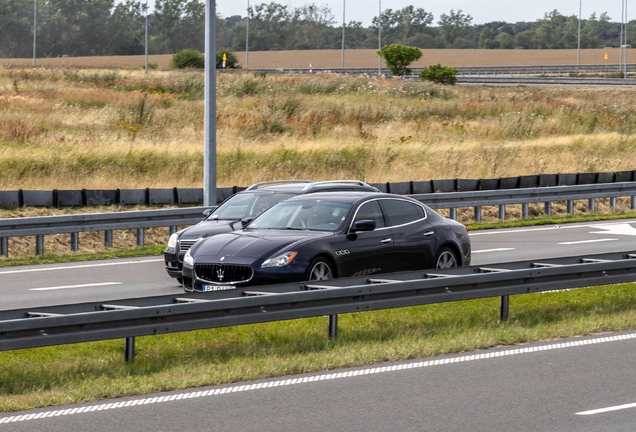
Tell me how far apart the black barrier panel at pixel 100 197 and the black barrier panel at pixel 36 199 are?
851 millimetres

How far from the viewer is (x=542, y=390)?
7.55 m

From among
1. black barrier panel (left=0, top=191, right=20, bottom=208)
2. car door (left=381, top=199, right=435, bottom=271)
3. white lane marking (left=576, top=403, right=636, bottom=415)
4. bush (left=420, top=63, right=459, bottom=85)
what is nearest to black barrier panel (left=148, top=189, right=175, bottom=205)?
black barrier panel (left=0, top=191, right=20, bottom=208)

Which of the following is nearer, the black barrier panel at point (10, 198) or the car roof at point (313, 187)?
the car roof at point (313, 187)

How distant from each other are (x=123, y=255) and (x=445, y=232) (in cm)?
755

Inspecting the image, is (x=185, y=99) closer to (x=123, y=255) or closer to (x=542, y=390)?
(x=123, y=255)

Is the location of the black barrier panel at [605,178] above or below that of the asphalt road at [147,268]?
above

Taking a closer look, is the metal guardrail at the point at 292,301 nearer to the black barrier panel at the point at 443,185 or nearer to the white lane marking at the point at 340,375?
the white lane marking at the point at 340,375

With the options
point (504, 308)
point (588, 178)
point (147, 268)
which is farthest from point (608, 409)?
point (588, 178)

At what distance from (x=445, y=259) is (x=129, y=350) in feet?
18.4

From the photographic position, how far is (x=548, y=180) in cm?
2661

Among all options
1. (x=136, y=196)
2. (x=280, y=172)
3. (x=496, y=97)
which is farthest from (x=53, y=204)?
(x=496, y=97)

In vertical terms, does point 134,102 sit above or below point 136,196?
above

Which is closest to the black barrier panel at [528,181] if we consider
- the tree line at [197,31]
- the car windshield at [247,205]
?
the car windshield at [247,205]

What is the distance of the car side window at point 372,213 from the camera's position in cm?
1181
